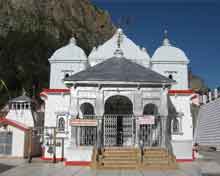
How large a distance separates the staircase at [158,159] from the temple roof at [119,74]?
169 inches

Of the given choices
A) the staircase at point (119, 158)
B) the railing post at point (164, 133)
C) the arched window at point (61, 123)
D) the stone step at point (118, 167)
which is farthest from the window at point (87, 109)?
the stone step at point (118, 167)

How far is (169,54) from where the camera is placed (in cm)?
3028

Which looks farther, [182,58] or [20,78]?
[20,78]

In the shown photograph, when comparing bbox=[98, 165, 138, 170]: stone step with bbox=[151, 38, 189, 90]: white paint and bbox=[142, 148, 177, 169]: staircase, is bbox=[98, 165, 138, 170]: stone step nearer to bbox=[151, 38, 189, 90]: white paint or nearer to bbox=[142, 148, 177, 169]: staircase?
bbox=[142, 148, 177, 169]: staircase

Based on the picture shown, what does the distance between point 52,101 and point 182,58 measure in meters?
12.2

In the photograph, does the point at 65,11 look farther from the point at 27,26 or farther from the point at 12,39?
the point at 12,39

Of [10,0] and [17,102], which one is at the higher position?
[10,0]

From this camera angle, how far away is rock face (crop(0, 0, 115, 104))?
65875mm

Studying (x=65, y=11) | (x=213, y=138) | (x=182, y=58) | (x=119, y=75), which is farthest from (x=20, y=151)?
(x=65, y=11)

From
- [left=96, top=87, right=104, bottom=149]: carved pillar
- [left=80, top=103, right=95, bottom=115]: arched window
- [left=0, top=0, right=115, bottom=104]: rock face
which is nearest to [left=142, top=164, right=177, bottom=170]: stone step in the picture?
[left=96, top=87, right=104, bottom=149]: carved pillar

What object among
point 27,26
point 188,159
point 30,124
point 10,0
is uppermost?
point 10,0

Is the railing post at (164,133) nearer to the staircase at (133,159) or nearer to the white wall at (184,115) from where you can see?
the staircase at (133,159)

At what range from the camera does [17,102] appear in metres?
30.5

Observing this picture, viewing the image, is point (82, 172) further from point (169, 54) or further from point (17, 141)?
point (169, 54)
